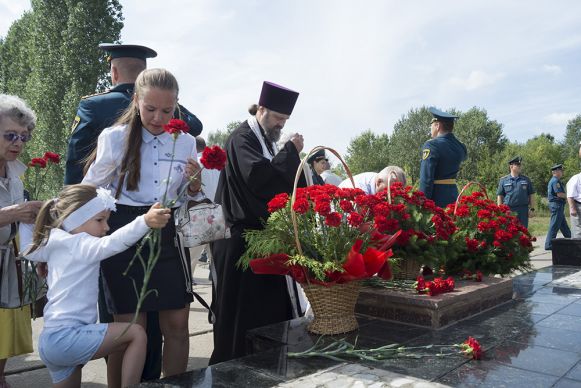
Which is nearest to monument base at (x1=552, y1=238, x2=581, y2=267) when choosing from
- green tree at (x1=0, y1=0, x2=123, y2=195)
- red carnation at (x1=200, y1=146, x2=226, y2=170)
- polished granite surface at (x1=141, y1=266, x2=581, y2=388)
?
polished granite surface at (x1=141, y1=266, x2=581, y2=388)

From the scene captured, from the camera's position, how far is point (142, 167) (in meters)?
2.63

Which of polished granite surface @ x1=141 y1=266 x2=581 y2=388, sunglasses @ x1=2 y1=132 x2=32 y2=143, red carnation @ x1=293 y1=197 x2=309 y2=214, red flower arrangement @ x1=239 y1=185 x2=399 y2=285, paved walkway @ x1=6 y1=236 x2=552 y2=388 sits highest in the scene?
sunglasses @ x1=2 y1=132 x2=32 y2=143

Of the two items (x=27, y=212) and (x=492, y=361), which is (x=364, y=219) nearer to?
(x=492, y=361)

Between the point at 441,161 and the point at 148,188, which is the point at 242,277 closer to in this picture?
the point at 148,188

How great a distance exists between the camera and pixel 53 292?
2264mm

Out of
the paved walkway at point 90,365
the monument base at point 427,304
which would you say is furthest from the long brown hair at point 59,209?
the monument base at point 427,304

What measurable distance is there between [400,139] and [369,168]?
4.83 metres

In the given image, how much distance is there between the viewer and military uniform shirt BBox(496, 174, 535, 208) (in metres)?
10.5

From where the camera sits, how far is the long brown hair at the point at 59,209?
232 cm

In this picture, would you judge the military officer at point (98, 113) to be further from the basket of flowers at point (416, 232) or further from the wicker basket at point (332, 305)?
the basket of flowers at point (416, 232)

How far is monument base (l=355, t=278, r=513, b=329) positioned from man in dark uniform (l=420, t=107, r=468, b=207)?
227 centimetres

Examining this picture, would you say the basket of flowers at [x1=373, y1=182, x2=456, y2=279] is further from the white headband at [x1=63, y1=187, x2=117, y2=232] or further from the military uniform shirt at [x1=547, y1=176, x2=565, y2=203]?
the military uniform shirt at [x1=547, y1=176, x2=565, y2=203]

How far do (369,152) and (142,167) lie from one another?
56480mm

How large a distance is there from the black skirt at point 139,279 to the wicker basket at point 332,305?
2.32 ft
